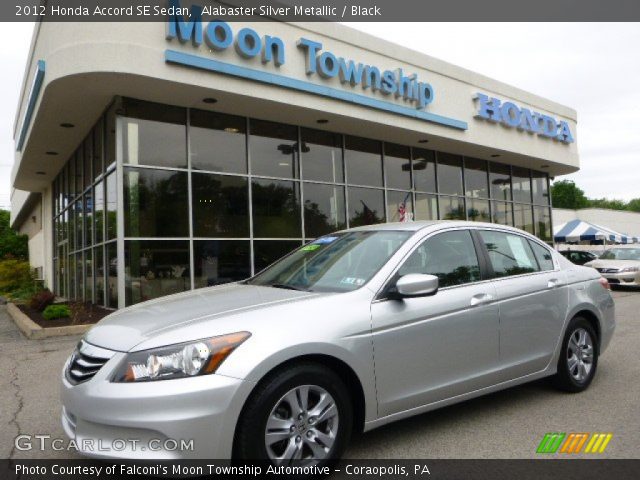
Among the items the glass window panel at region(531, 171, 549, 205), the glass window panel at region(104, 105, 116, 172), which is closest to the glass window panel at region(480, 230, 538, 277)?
the glass window panel at region(104, 105, 116, 172)

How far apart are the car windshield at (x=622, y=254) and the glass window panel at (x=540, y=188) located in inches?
154

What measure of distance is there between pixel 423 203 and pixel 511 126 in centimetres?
422

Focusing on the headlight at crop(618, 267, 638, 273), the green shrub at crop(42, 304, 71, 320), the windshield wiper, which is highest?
the windshield wiper

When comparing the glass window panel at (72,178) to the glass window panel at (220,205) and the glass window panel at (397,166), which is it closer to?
the glass window panel at (220,205)

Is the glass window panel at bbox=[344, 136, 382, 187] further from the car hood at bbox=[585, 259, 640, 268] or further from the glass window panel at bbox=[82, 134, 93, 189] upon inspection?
the car hood at bbox=[585, 259, 640, 268]

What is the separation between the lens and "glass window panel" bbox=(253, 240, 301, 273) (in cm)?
1202

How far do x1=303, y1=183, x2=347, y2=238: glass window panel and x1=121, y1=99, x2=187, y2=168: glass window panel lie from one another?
3443 millimetres

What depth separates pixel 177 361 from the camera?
2.65 metres

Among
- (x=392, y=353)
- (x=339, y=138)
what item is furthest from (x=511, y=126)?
(x=392, y=353)

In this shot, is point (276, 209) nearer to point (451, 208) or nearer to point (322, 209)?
point (322, 209)

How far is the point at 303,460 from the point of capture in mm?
2846

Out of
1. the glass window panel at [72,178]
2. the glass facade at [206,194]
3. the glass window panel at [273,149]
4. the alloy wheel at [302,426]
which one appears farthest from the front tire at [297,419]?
the glass window panel at [72,178]

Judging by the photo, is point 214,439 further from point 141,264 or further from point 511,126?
point 511,126

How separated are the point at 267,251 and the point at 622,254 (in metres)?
12.5
